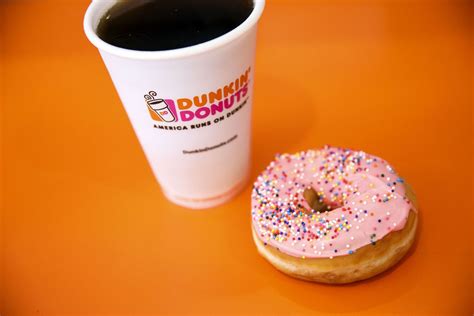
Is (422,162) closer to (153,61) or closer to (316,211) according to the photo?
(316,211)

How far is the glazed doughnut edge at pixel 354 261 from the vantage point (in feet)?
3.59

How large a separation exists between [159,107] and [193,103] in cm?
8

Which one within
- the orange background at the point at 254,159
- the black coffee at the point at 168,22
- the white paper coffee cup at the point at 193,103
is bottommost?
the orange background at the point at 254,159

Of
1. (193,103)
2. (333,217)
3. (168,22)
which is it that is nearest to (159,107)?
(193,103)

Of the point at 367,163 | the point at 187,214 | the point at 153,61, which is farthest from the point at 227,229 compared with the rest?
the point at 153,61

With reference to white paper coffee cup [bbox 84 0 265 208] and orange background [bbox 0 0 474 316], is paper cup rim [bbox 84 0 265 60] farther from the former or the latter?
orange background [bbox 0 0 474 316]

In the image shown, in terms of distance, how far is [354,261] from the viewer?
1.09 m

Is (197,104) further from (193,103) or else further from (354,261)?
(354,261)

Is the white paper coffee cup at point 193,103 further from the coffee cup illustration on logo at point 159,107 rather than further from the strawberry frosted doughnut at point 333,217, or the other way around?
the strawberry frosted doughnut at point 333,217

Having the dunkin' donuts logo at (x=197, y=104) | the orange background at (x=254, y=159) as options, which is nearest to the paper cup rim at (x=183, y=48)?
the dunkin' donuts logo at (x=197, y=104)

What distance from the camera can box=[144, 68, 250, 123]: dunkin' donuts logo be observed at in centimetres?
111

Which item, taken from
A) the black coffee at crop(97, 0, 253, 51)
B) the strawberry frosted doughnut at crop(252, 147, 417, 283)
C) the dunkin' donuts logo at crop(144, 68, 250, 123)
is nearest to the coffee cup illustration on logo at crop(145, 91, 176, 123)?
the dunkin' donuts logo at crop(144, 68, 250, 123)

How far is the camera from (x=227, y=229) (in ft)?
4.43

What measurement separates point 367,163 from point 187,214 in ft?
1.68
